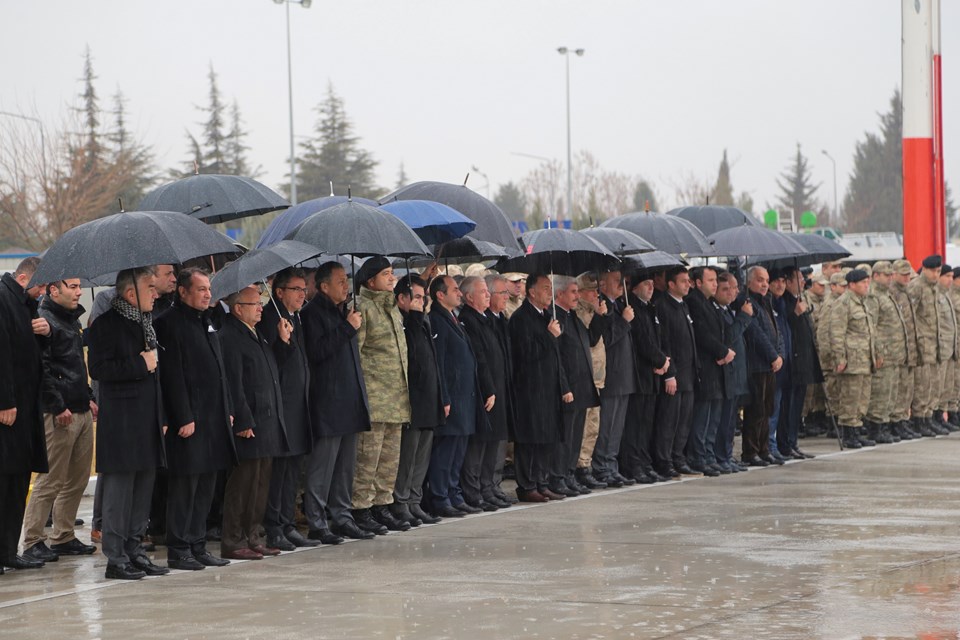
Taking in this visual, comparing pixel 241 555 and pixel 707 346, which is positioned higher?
pixel 707 346

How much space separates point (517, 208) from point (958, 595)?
4337 inches

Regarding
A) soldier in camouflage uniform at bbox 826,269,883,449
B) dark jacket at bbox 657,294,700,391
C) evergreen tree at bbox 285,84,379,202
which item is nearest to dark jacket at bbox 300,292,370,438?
dark jacket at bbox 657,294,700,391

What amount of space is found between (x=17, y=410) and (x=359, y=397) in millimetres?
2373

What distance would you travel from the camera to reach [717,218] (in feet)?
63.4

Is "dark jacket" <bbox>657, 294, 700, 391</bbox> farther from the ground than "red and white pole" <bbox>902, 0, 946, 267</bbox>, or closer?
closer

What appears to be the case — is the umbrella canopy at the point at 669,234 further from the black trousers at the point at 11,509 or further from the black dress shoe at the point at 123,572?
the black dress shoe at the point at 123,572

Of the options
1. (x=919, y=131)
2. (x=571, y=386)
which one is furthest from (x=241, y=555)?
(x=919, y=131)

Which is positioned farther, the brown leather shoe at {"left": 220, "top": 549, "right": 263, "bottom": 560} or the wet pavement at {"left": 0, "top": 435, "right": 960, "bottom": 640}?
the brown leather shoe at {"left": 220, "top": 549, "right": 263, "bottom": 560}

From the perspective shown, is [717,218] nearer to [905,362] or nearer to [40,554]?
[905,362]

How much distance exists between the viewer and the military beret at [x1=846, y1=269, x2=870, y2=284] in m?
17.8

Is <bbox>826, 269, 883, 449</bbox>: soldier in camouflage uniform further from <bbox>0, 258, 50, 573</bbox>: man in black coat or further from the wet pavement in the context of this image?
<bbox>0, 258, 50, 573</bbox>: man in black coat

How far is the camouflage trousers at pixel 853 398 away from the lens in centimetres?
1775

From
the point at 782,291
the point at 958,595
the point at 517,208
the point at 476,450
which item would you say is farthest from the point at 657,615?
the point at 517,208

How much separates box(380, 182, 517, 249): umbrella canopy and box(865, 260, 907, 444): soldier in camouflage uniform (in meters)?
6.89
